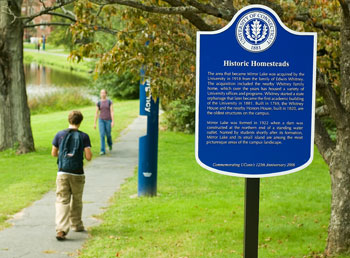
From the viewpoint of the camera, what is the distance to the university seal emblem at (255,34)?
5.18 meters

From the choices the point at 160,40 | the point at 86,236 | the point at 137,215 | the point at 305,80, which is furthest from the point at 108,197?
the point at 305,80

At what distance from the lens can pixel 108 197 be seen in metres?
11.1

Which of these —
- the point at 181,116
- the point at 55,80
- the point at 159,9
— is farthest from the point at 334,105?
the point at 55,80

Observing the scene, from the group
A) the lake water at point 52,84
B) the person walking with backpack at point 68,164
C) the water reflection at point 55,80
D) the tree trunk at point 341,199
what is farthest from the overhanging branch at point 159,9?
the water reflection at point 55,80

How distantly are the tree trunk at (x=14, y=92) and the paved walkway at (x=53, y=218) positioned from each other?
2528mm

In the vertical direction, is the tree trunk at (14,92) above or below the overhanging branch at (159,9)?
below

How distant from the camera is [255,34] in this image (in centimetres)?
523

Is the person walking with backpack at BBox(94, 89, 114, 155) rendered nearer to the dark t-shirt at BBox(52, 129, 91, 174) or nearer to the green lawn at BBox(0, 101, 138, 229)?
the green lawn at BBox(0, 101, 138, 229)

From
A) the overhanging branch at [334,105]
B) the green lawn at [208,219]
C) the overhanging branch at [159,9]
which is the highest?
the overhanging branch at [159,9]

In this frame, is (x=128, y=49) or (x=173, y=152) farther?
(x=173, y=152)

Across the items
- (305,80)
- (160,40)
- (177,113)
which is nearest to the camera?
(305,80)

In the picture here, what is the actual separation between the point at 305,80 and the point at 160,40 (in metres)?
3.68

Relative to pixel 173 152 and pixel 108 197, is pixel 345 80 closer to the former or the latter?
pixel 108 197

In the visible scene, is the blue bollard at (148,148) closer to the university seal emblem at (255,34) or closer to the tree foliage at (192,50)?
the tree foliage at (192,50)
